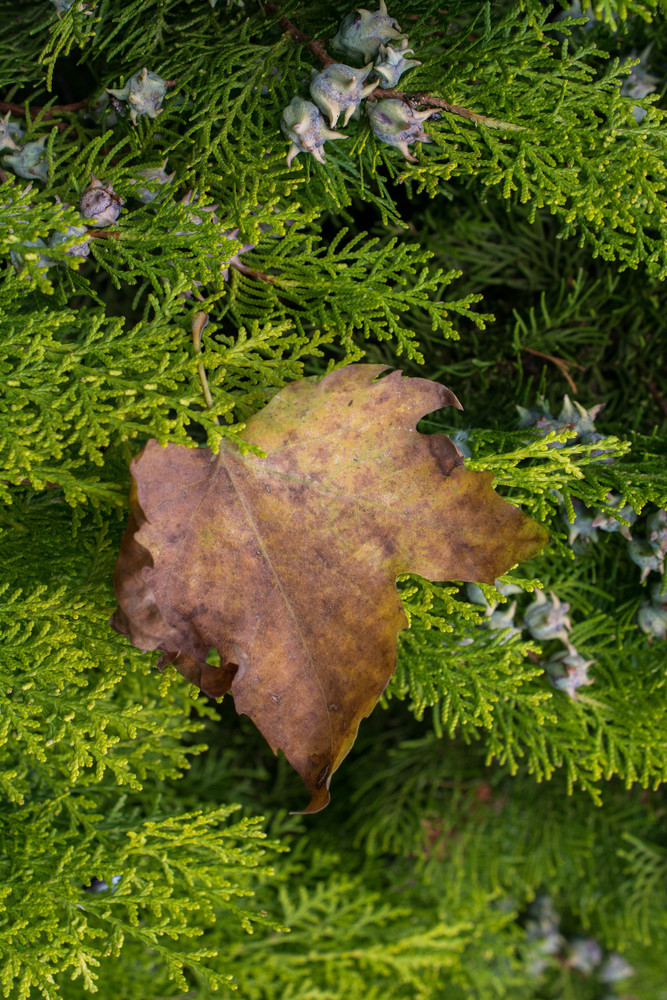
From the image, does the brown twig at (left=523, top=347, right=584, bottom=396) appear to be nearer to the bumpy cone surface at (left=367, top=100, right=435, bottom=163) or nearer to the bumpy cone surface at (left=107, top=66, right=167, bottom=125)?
the bumpy cone surface at (left=367, top=100, right=435, bottom=163)

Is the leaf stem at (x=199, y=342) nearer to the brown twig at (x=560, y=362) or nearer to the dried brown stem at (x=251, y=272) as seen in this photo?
the dried brown stem at (x=251, y=272)

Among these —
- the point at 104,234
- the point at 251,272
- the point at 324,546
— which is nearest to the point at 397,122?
the point at 251,272

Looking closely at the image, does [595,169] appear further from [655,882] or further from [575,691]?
[655,882]

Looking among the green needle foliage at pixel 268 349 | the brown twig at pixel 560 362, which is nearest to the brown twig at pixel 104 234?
the green needle foliage at pixel 268 349

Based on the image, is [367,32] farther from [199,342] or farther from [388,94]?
[199,342]

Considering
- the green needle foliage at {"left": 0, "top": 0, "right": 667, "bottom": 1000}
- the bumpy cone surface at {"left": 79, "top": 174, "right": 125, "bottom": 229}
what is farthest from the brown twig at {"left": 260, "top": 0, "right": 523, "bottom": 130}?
the bumpy cone surface at {"left": 79, "top": 174, "right": 125, "bottom": 229}

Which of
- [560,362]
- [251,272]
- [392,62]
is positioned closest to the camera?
[392,62]
